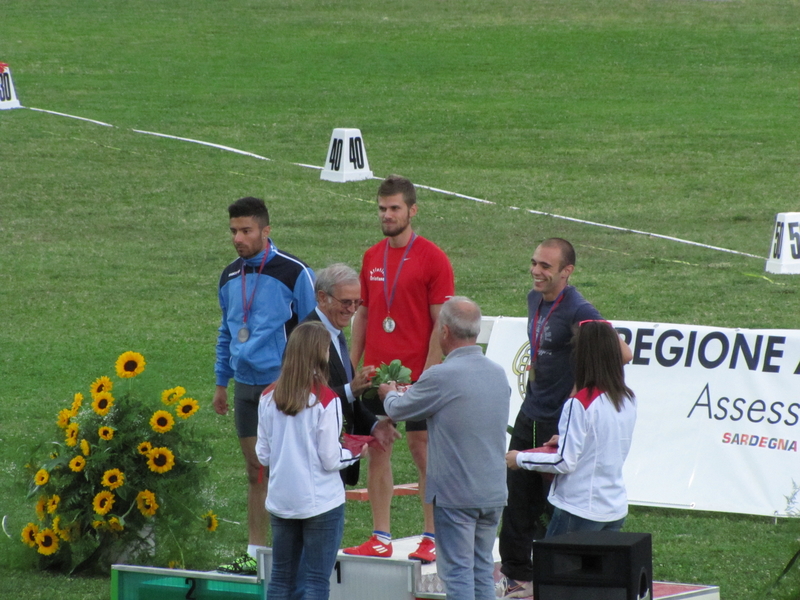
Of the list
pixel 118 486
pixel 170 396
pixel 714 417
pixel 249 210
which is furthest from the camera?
pixel 714 417

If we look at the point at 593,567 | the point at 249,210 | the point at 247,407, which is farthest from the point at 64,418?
the point at 593,567

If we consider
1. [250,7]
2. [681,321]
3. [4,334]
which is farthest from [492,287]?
[250,7]

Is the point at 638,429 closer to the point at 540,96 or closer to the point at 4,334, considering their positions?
the point at 4,334

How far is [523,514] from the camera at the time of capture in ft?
22.0

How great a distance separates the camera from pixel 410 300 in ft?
22.3

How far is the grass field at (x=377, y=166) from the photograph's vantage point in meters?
12.4

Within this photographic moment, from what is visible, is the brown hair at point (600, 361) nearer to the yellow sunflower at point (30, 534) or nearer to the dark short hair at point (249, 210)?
the dark short hair at point (249, 210)

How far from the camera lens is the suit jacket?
637 cm

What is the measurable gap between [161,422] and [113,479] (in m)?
0.41

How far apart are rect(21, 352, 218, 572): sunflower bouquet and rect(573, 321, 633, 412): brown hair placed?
2530 mm

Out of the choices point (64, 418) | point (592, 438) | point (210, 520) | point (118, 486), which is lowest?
point (210, 520)

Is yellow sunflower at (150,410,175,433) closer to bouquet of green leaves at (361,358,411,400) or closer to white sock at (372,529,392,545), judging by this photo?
white sock at (372,529,392,545)

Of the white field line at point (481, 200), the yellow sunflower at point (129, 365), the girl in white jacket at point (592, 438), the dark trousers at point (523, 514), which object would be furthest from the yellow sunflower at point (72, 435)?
the white field line at point (481, 200)

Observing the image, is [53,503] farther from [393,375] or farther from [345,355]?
[393,375]
